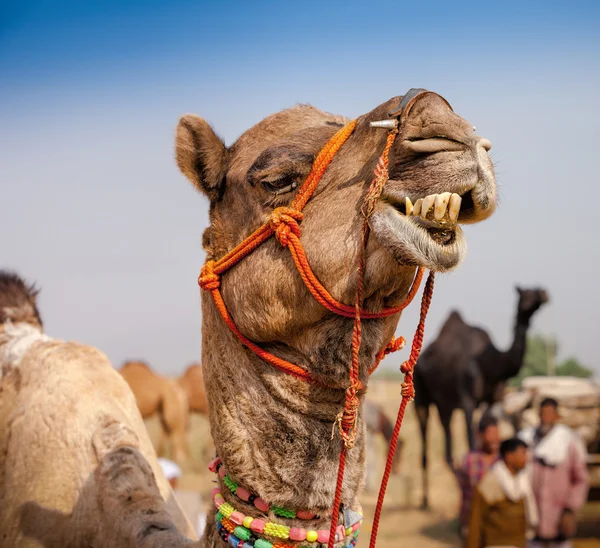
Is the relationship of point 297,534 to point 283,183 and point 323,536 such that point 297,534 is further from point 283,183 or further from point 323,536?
point 283,183

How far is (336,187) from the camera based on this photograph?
2322mm

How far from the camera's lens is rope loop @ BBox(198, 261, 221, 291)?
8.36 ft

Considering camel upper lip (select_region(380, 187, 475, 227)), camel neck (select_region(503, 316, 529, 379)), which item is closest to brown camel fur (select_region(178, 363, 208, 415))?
camel neck (select_region(503, 316, 529, 379))

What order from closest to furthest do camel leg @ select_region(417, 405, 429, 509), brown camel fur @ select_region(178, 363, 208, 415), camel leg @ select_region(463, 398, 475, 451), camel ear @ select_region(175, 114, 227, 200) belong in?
camel ear @ select_region(175, 114, 227, 200), camel leg @ select_region(463, 398, 475, 451), camel leg @ select_region(417, 405, 429, 509), brown camel fur @ select_region(178, 363, 208, 415)

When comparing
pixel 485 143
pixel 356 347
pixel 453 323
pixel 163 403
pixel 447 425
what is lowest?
pixel 163 403

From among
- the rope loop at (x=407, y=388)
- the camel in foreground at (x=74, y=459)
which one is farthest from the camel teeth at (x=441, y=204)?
the camel in foreground at (x=74, y=459)

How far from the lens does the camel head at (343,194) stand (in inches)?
80.6

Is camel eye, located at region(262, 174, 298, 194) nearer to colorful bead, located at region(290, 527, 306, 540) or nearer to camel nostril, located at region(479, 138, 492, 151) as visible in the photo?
camel nostril, located at region(479, 138, 492, 151)

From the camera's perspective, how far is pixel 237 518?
2350 millimetres

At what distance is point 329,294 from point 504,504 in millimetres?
5705

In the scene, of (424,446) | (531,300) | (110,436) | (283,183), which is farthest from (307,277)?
(424,446)

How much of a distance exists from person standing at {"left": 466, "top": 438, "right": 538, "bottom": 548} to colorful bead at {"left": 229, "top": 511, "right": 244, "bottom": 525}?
542 cm

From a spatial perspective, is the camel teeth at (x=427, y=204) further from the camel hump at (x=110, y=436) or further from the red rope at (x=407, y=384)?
the camel hump at (x=110, y=436)

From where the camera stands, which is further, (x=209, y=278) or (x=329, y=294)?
(x=209, y=278)
